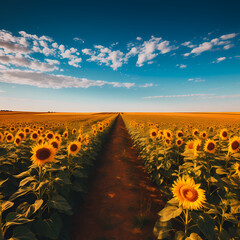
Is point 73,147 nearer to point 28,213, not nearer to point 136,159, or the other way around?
point 28,213

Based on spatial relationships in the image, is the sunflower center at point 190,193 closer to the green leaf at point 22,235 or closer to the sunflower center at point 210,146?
the sunflower center at point 210,146

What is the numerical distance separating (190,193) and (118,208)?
3.24 meters

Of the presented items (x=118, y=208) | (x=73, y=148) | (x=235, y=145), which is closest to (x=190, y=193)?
(x=235, y=145)

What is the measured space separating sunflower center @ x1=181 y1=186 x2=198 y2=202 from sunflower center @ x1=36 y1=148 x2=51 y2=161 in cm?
343

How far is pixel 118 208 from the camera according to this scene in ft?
15.9

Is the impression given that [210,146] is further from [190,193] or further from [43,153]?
[43,153]

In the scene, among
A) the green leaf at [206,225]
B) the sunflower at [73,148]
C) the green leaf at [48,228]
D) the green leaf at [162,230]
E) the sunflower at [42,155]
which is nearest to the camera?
the green leaf at [206,225]

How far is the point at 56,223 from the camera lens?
9.37 ft

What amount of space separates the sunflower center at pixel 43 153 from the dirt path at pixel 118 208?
2.38 metres

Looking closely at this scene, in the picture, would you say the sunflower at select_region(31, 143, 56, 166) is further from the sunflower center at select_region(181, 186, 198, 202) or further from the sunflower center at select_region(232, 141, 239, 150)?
the sunflower center at select_region(232, 141, 239, 150)

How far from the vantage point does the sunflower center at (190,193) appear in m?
2.54

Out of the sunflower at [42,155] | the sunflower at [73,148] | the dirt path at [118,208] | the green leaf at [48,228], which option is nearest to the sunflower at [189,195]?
the dirt path at [118,208]

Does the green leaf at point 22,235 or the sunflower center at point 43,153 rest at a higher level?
the sunflower center at point 43,153

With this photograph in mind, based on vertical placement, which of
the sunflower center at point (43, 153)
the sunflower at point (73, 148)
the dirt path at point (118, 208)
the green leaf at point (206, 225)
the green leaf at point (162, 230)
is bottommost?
the dirt path at point (118, 208)
